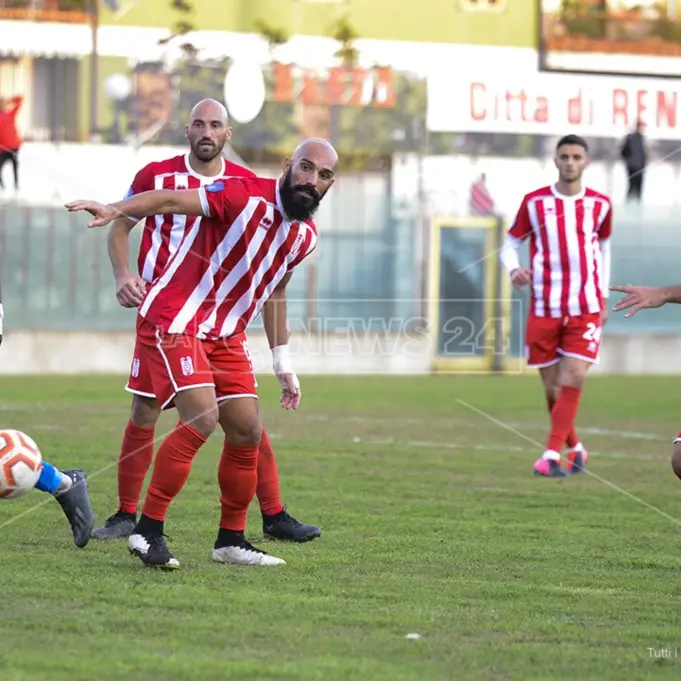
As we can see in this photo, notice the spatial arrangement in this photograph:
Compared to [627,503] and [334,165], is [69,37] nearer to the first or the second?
[627,503]

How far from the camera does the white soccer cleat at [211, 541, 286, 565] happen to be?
722 centimetres

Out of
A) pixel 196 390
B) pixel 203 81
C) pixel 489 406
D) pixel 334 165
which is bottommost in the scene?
pixel 489 406

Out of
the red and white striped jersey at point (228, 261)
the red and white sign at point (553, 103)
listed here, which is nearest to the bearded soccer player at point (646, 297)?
Result: the red and white striped jersey at point (228, 261)

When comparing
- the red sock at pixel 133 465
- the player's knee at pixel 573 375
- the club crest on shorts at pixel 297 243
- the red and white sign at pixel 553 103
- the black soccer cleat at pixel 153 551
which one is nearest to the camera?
the black soccer cleat at pixel 153 551

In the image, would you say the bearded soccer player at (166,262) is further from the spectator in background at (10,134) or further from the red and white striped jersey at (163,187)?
the spectator in background at (10,134)

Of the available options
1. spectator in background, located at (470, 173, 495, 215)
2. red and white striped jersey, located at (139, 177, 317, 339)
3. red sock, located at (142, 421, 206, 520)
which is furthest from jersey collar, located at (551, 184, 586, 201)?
spectator in background, located at (470, 173, 495, 215)

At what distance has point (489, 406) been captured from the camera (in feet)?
61.0

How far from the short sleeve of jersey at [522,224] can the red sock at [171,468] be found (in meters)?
5.54

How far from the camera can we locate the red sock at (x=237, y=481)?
729cm

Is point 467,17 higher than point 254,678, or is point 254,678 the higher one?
point 467,17

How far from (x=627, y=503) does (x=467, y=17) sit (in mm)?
23369

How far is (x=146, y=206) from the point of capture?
22.2 feet

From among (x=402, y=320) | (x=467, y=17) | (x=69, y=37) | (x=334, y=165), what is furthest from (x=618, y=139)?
(x=334, y=165)

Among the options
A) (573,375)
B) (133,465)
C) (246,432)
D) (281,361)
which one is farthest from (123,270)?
(573,375)
